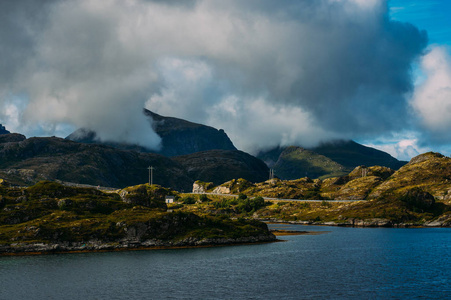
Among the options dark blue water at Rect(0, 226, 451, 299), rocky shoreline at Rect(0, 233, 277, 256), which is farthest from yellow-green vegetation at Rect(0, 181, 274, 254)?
dark blue water at Rect(0, 226, 451, 299)

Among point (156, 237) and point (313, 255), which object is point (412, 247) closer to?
point (313, 255)

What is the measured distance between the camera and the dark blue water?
326 ft

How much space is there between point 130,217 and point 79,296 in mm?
85744

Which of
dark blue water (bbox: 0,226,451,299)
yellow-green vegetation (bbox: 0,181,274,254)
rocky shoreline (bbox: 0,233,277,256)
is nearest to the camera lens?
dark blue water (bbox: 0,226,451,299)

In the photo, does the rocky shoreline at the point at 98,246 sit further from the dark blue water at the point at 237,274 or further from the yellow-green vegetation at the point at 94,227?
the dark blue water at the point at 237,274

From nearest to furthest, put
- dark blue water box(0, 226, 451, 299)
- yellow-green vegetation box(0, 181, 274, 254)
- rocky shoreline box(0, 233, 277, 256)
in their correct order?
dark blue water box(0, 226, 451, 299)
rocky shoreline box(0, 233, 277, 256)
yellow-green vegetation box(0, 181, 274, 254)

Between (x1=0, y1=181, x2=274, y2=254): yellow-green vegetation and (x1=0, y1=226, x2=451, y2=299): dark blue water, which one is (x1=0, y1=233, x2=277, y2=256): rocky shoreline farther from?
(x1=0, y1=226, x2=451, y2=299): dark blue water

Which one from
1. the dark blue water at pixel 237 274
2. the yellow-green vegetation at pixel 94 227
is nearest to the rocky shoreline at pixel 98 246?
the yellow-green vegetation at pixel 94 227

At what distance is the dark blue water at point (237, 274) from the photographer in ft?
326

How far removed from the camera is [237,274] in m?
121

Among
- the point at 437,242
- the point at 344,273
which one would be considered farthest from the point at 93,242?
the point at 437,242

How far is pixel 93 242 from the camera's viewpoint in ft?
544

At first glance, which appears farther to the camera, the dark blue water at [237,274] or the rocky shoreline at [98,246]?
the rocky shoreline at [98,246]

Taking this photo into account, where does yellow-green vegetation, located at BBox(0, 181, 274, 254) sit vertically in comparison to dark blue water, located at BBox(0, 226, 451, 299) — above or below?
above
